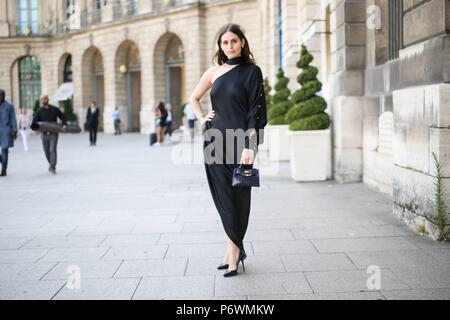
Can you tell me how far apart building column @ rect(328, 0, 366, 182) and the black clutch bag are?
545 cm

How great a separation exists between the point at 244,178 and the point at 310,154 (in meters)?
5.75

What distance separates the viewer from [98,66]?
1603 inches

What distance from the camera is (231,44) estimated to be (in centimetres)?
442

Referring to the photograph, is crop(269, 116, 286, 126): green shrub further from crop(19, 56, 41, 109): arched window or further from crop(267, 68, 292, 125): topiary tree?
crop(19, 56, 41, 109): arched window

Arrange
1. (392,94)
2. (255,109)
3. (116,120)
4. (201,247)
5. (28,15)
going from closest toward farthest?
(255,109) < (201,247) < (392,94) < (116,120) < (28,15)

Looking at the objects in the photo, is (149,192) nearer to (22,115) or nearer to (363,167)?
(363,167)

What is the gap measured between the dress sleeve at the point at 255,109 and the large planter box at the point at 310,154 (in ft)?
17.6

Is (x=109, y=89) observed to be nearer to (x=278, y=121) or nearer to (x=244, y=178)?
(x=278, y=121)

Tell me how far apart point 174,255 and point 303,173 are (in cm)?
520

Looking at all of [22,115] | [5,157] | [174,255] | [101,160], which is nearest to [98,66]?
[22,115]

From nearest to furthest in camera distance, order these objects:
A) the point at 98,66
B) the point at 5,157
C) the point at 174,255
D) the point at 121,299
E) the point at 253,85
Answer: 1. the point at 121,299
2. the point at 253,85
3. the point at 174,255
4. the point at 5,157
5. the point at 98,66

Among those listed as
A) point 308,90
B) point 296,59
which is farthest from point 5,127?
point 296,59

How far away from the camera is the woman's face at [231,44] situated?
4422 mm
